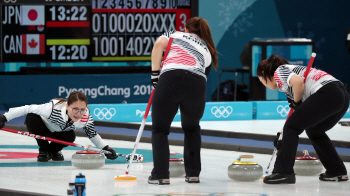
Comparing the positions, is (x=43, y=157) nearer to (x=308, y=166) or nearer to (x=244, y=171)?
(x=244, y=171)

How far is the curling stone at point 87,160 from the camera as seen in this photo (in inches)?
223

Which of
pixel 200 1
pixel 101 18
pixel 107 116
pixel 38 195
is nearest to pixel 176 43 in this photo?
pixel 38 195

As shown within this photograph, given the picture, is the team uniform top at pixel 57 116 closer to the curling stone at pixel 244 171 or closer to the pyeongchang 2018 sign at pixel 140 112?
the curling stone at pixel 244 171

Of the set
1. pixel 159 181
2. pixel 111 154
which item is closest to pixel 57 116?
pixel 111 154

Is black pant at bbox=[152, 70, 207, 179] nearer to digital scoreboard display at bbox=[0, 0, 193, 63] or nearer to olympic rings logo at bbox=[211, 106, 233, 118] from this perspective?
olympic rings logo at bbox=[211, 106, 233, 118]

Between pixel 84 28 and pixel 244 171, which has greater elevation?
pixel 84 28

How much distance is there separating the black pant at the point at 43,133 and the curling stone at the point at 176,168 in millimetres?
1355

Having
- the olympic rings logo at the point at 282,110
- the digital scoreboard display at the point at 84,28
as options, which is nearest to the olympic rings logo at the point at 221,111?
the olympic rings logo at the point at 282,110

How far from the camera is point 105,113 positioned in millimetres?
10305

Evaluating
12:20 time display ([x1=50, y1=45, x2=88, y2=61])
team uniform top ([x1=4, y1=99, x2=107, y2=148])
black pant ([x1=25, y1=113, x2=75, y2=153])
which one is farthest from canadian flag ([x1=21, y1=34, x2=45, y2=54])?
team uniform top ([x1=4, y1=99, x2=107, y2=148])

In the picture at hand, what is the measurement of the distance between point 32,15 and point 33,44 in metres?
0.52

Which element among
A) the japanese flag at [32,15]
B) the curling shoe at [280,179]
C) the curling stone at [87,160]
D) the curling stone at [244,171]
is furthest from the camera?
the japanese flag at [32,15]

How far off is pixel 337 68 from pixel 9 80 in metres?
8.22

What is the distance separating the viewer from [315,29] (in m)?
15.7
